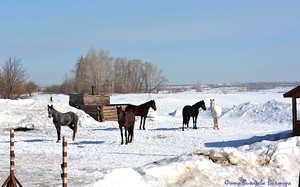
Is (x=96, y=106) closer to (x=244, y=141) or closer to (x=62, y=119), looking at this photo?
(x=62, y=119)

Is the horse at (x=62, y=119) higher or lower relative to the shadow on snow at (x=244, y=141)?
higher

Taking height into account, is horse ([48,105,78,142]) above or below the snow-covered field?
above

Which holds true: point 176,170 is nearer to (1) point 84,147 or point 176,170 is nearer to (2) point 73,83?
(1) point 84,147

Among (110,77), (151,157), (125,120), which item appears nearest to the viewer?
(151,157)

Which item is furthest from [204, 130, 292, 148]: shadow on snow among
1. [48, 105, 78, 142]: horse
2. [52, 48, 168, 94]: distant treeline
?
[52, 48, 168, 94]: distant treeline

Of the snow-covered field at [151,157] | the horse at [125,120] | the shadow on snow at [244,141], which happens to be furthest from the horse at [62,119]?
the shadow on snow at [244,141]

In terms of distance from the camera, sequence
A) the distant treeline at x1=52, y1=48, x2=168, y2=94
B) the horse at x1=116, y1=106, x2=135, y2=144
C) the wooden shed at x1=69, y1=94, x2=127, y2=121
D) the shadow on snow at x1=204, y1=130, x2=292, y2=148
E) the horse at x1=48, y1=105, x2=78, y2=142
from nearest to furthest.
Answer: the horse at x1=116, y1=106, x2=135, y2=144, the shadow on snow at x1=204, y1=130, x2=292, y2=148, the horse at x1=48, y1=105, x2=78, y2=142, the wooden shed at x1=69, y1=94, x2=127, y2=121, the distant treeline at x1=52, y1=48, x2=168, y2=94

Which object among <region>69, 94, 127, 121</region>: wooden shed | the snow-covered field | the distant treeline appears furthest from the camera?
the distant treeline

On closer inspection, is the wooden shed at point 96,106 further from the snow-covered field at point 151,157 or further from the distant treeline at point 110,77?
the distant treeline at point 110,77

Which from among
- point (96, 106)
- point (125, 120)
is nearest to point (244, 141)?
point (125, 120)

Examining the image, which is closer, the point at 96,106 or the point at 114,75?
the point at 96,106

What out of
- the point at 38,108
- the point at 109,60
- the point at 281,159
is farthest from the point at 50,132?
the point at 109,60

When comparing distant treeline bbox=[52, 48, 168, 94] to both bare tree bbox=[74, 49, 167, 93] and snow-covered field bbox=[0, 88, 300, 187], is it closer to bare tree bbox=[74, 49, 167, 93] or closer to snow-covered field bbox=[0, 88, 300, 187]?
bare tree bbox=[74, 49, 167, 93]

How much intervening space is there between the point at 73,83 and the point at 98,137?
7761cm
